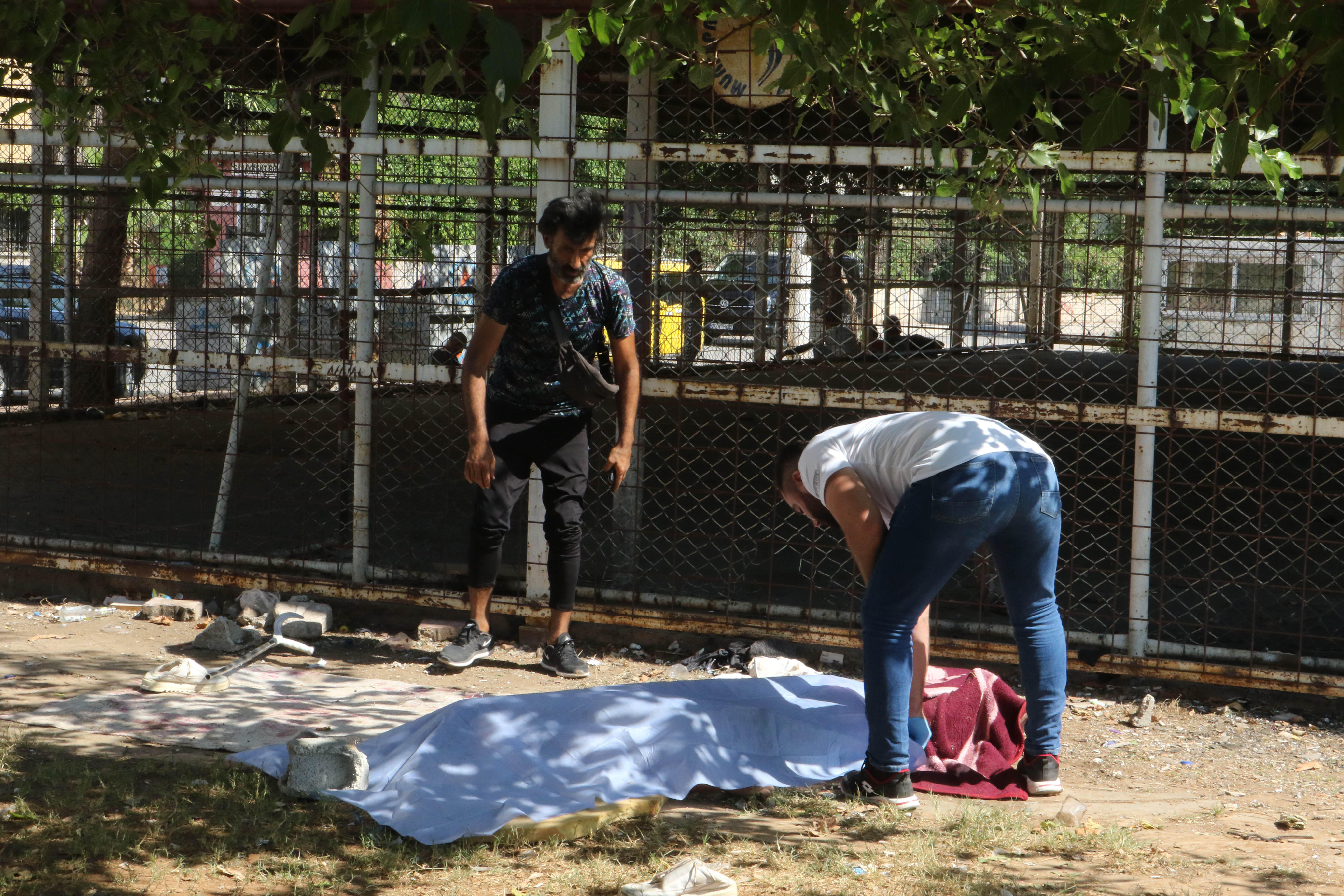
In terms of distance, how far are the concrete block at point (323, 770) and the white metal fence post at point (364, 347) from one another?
89.6 inches

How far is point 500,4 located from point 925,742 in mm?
3620

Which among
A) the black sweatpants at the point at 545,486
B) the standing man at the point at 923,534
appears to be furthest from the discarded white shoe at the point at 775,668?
the standing man at the point at 923,534

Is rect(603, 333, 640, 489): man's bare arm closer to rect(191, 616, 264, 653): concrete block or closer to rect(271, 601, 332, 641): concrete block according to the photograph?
rect(271, 601, 332, 641): concrete block

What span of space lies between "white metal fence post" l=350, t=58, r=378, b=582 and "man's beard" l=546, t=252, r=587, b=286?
129cm

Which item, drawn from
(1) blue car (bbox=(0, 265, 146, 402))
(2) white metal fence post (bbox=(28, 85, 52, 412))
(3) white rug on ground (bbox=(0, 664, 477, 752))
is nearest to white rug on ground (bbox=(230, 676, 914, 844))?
(3) white rug on ground (bbox=(0, 664, 477, 752))

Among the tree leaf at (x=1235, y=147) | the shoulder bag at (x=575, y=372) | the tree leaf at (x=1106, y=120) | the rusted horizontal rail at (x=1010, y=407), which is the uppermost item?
the tree leaf at (x=1106, y=120)

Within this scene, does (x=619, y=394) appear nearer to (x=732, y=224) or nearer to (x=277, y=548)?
(x=277, y=548)

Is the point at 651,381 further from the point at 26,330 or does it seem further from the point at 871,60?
the point at 26,330

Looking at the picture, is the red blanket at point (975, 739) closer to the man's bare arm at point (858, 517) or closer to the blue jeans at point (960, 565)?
the blue jeans at point (960, 565)

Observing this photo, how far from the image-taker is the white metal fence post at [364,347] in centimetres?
602

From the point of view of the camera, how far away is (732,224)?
973cm

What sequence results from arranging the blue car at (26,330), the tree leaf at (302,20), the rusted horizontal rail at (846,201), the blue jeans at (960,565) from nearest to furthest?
the tree leaf at (302,20) < the blue jeans at (960,565) < the rusted horizontal rail at (846,201) < the blue car at (26,330)

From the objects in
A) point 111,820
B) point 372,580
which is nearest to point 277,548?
point 372,580

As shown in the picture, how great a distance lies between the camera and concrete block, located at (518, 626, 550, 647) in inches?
233
